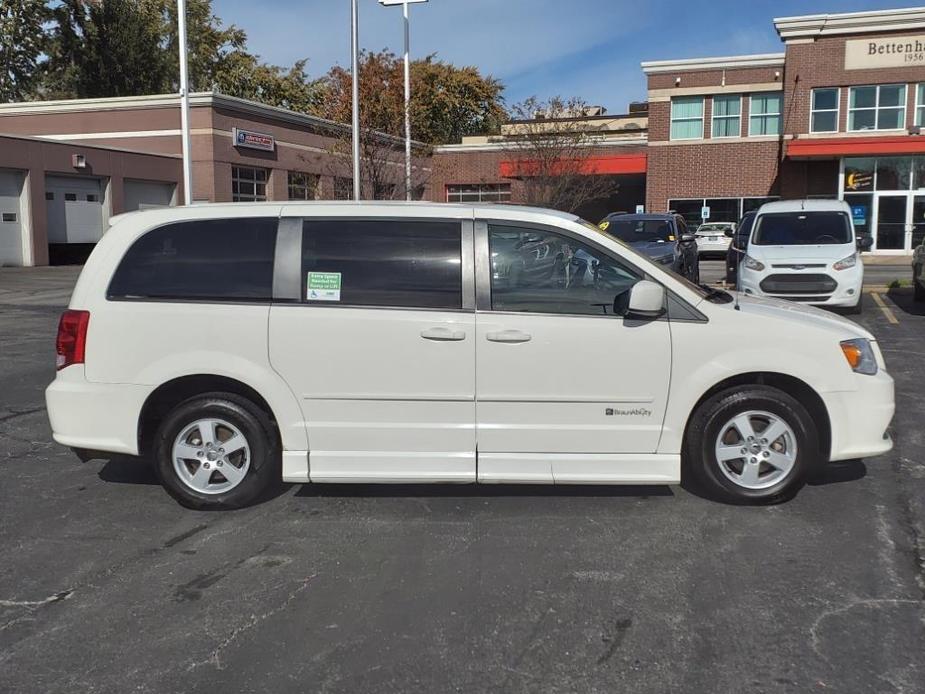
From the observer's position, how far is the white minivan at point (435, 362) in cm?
491

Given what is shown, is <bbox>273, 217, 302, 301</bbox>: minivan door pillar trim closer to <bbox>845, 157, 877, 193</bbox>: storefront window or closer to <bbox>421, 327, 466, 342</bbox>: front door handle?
<bbox>421, 327, 466, 342</bbox>: front door handle

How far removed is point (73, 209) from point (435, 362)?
1121 inches

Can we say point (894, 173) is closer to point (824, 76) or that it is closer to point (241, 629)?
point (824, 76)

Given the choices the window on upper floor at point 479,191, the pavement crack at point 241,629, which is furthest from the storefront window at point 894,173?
the pavement crack at point 241,629

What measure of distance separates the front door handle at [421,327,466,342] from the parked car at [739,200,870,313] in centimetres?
957

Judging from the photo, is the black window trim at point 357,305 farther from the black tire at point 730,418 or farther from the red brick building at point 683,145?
the red brick building at point 683,145

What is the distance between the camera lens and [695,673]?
10.8 ft

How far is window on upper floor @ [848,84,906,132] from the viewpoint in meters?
32.6

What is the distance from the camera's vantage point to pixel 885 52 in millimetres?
32219

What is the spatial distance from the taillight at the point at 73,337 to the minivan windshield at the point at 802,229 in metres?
11.7

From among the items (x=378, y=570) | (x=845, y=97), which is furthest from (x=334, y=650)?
(x=845, y=97)

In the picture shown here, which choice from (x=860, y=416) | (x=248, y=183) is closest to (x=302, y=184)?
(x=248, y=183)

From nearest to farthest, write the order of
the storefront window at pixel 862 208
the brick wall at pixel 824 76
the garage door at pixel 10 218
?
the garage door at pixel 10 218, the brick wall at pixel 824 76, the storefront window at pixel 862 208

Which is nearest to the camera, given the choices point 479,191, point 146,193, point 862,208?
point 146,193
